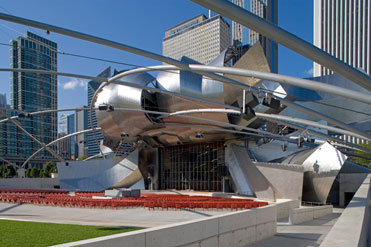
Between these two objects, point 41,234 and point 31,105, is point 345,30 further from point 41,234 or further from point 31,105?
point 41,234

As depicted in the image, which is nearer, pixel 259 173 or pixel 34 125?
pixel 259 173

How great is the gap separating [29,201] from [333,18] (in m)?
117

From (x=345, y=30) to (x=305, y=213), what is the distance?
352ft

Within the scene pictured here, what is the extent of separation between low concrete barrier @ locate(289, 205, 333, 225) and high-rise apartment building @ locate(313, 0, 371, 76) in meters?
89.5

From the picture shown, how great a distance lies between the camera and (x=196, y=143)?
3775 centimetres

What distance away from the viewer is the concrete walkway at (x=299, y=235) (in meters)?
11.9

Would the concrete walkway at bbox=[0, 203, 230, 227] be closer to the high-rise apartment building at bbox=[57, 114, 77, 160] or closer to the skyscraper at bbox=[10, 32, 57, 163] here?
the skyscraper at bbox=[10, 32, 57, 163]

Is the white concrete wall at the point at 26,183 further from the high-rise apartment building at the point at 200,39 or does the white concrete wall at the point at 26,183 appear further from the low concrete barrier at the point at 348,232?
the high-rise apartment building at the point at 200,39

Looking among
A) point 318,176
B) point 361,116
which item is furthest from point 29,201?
point 361,116

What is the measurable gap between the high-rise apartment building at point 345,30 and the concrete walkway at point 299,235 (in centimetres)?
9382

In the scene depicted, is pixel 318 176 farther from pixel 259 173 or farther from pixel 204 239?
pixel 204 239

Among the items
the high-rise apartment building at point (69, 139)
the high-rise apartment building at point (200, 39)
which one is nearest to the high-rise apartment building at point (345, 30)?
the high-rise apartment building at point (200, 39)

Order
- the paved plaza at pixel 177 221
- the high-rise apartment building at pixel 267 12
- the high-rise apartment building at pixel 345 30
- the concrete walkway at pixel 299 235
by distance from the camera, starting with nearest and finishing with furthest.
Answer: the concrete walkway at pixel 299 235, the paved plaza at pixel 177 221, the high-rise apartment building at pixel 345 30, the high-rise apartment building at pixel 267 12

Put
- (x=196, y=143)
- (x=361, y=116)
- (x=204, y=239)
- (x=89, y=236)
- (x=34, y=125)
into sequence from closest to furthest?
(x=89, y=236)
(x=204, y=239)
(x=361, y=116)
(x=196, y=143)
(x=34, y=125)
